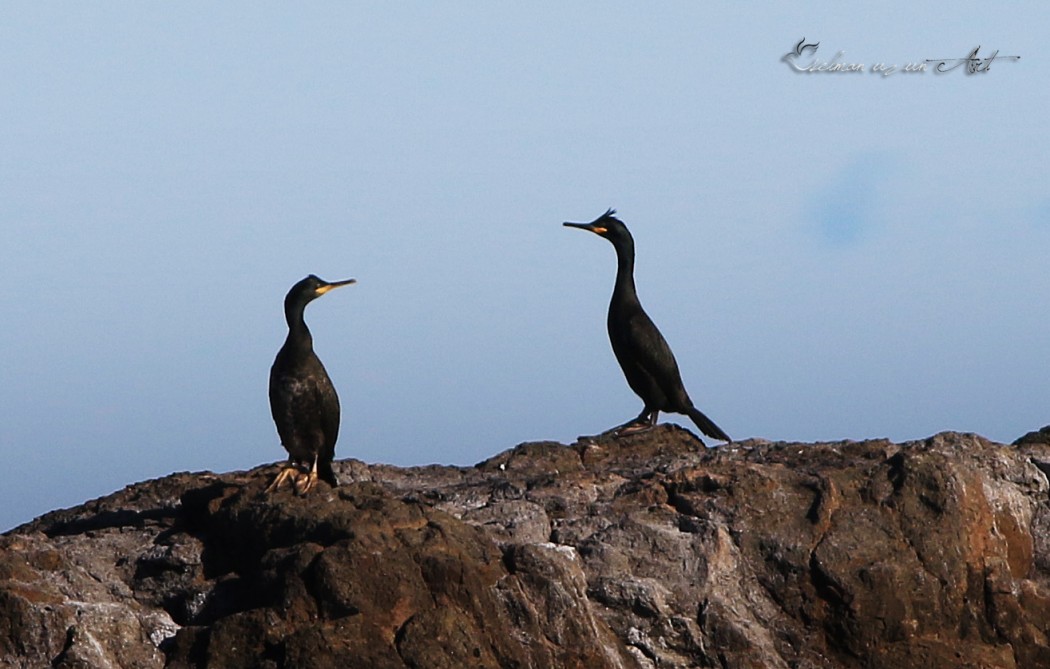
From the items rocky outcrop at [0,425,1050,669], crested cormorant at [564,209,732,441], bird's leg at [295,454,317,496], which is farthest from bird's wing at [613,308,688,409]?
bird's leg at [295,454,317,496]

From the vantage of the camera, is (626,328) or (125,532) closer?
(125,532)

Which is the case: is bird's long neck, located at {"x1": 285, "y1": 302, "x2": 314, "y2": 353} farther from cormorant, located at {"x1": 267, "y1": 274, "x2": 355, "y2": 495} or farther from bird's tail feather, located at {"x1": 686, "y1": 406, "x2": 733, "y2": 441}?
bird's tail feather, located at {"x1": 686, "y1": 406, "x2": 733, "y2": 441}

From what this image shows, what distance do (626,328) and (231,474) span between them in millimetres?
3562

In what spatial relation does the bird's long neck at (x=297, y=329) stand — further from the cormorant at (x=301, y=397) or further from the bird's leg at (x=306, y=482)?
the bird's leg at (x=306, y=482)

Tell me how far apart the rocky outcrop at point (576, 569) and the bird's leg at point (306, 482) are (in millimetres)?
237

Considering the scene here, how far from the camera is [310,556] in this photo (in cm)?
751

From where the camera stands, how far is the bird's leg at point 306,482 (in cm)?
866

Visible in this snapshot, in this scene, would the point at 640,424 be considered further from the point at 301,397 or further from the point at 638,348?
the point at 301,397

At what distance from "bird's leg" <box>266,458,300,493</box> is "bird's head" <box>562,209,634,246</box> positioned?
4055 mm

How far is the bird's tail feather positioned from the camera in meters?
11.5

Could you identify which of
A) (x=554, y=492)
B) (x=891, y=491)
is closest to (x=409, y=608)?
(x=554, y=492)

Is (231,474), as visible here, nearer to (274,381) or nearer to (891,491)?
(274,381)

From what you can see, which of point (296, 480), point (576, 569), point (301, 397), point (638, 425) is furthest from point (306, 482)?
point (638, 425)

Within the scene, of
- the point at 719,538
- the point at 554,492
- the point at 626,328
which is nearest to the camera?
the point at 719,538
